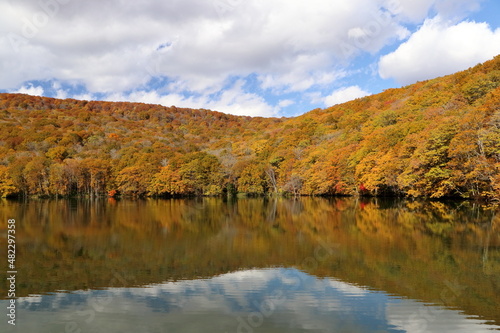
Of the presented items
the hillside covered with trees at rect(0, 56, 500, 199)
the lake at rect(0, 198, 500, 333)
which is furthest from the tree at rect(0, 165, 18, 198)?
the lake at rect(0, 198, 500, 333)

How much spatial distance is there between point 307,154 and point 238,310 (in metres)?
49.7

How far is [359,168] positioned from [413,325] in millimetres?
34013

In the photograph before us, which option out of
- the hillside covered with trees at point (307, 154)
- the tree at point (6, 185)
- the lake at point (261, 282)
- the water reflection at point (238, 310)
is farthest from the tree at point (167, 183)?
the water reflection at point (238, 310)

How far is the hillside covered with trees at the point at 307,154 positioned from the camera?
28.1 meters

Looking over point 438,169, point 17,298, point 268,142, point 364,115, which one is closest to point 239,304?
point 17,298

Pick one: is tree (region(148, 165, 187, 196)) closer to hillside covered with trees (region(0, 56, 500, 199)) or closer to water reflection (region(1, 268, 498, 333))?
hillside covered with trees (region(0, 56, 500, 199))

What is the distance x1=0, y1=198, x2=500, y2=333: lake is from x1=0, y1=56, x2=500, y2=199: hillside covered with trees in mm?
13042

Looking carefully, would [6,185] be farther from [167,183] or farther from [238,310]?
[238,310]

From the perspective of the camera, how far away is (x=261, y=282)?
9.47 m

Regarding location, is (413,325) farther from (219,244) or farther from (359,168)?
(359,168)

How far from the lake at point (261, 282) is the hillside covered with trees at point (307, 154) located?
42.8 feet

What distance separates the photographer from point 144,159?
63.4 m

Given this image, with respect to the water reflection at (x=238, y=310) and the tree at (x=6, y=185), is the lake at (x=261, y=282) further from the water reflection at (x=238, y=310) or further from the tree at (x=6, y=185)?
the tree at (x=6, y=185)

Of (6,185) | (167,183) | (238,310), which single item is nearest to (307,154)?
(167,183)
